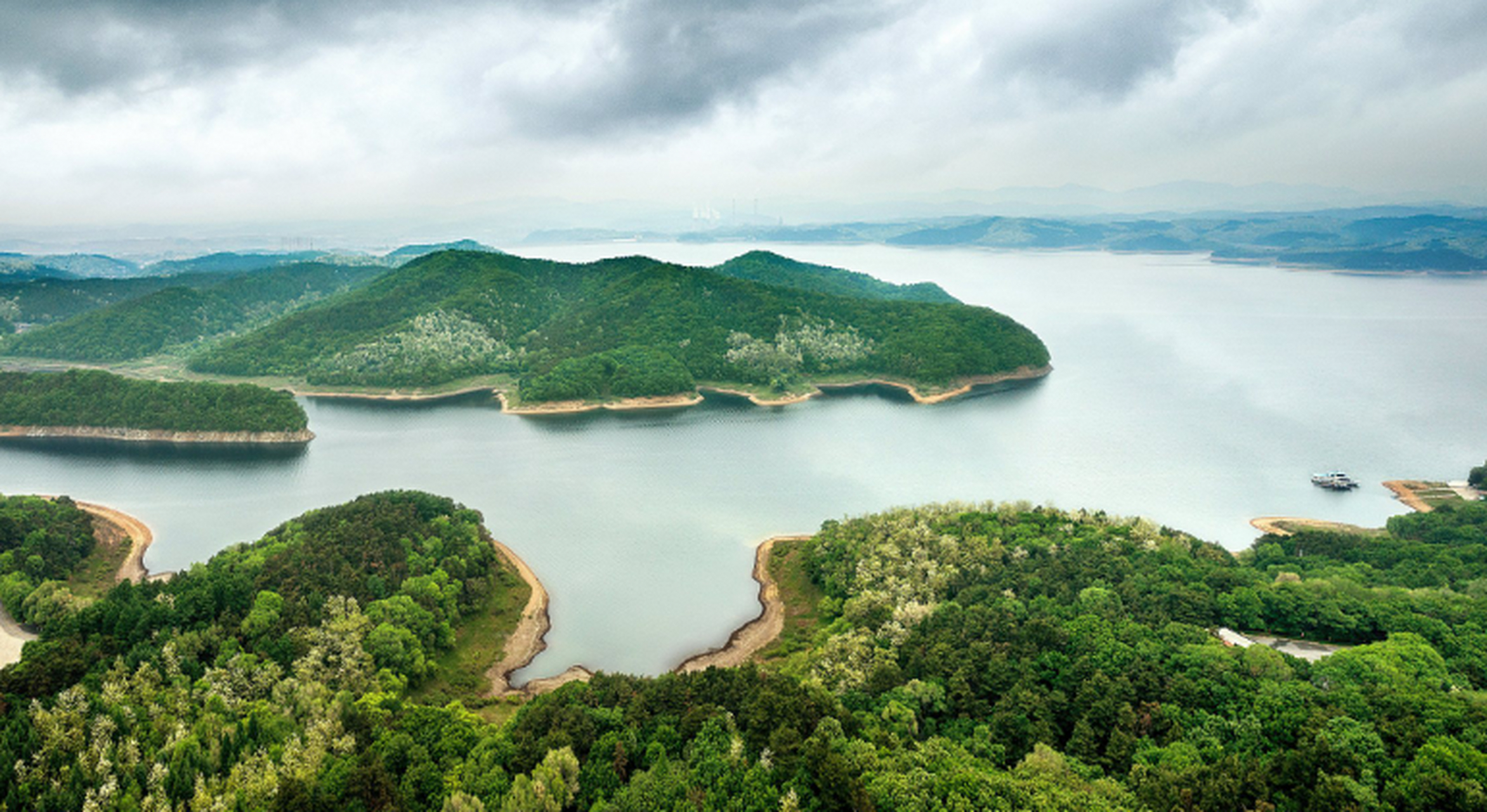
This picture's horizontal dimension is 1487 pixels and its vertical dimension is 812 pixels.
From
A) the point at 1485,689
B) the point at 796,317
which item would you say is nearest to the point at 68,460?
the point at 796,317

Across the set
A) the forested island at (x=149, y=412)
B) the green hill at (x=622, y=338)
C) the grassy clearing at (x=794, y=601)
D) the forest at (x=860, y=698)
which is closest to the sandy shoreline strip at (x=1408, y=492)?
the forest at (x=860, y=698)

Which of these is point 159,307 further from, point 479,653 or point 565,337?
point 479,653

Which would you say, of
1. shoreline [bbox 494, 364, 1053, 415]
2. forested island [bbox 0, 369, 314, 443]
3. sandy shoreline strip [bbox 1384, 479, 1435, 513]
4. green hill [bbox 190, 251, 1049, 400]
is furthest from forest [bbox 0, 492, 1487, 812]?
green hill [bbox 190, 251, 1049, 400]

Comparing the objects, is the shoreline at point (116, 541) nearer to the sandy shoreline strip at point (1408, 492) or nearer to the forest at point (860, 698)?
the forest at point (860, 698)

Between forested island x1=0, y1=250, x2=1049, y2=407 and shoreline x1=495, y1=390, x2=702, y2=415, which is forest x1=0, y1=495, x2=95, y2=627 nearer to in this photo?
shoreline x1=495, y1=390, x2=702, y2=415

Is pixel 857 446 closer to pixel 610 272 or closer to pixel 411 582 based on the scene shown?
pixel 411 582
